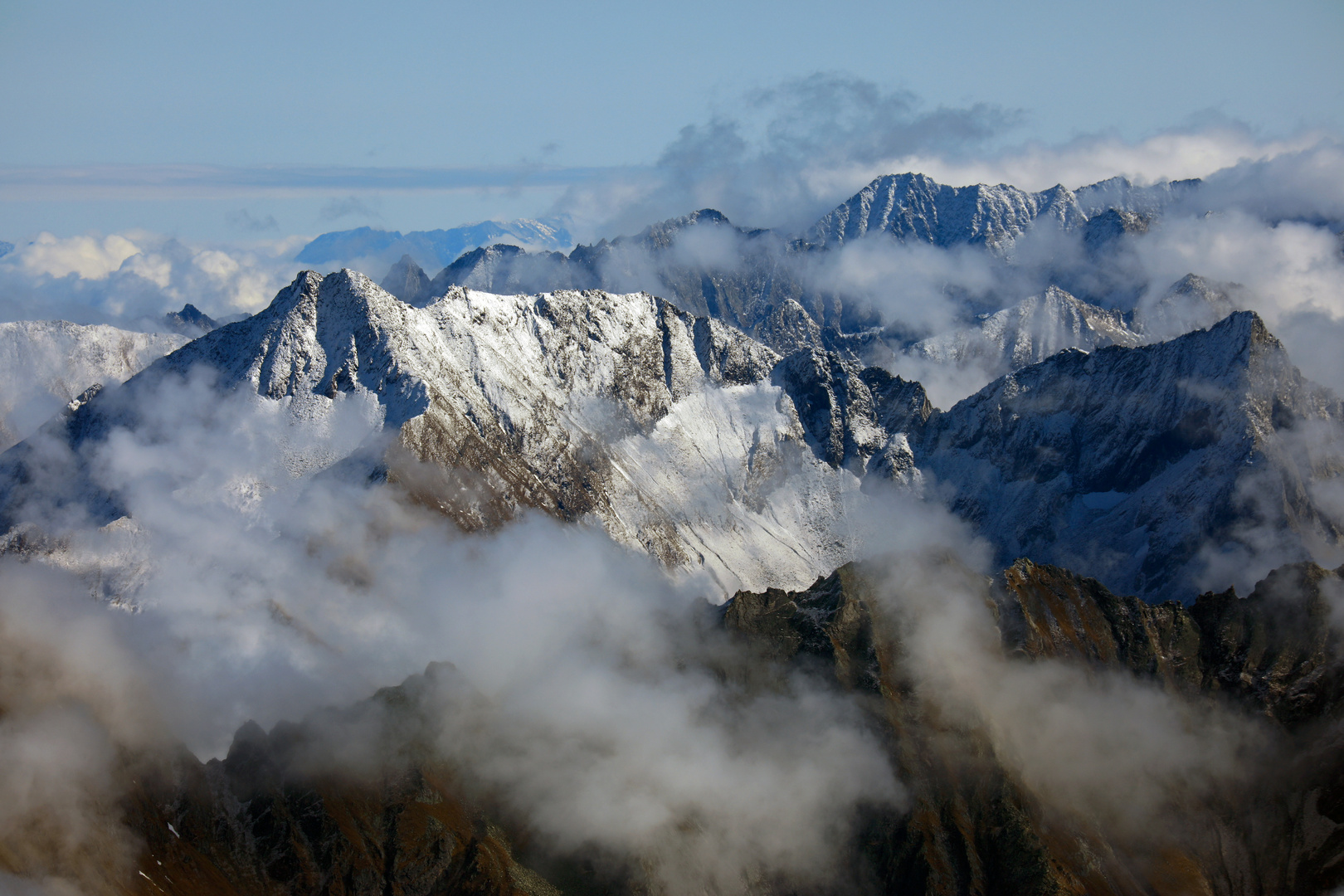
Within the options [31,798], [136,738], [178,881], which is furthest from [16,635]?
[178,881]

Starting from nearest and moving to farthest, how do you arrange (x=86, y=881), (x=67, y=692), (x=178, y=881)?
(x=86, y=881) → (x=178, y=881) → (x=67, y=692)

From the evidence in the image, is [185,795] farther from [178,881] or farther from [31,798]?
[31,798]

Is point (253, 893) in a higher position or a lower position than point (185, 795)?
lower

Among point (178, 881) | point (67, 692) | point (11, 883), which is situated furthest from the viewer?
point (67, 692)

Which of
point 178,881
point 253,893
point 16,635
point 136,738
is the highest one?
point 16,635

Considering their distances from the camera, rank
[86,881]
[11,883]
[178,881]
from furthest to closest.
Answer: [178,881] → [86,881] → [11,883]

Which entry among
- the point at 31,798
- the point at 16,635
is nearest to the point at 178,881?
the point at 31,798

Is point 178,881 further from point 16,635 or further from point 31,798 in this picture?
point 16,635

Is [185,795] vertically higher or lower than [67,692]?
lower

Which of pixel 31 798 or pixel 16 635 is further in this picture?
pixel 16 635
